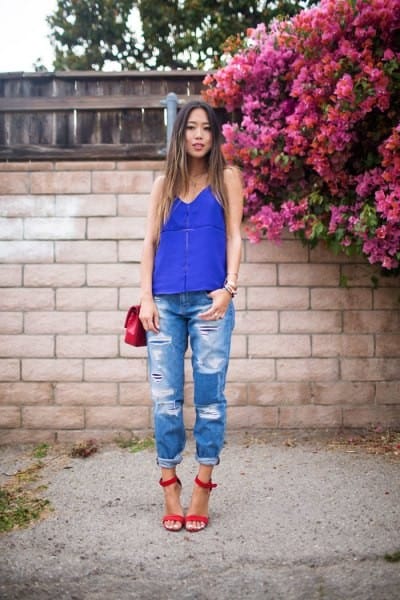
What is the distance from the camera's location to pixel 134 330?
266 centimetres

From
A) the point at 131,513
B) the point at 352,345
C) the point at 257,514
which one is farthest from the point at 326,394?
the point at 131,513

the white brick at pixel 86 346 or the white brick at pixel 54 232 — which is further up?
the white brick at pixel 54 232

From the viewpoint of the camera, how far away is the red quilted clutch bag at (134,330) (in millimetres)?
2660

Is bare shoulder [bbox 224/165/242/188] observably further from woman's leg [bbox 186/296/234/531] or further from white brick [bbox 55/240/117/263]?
white brick [bbox 55/240/117/263]

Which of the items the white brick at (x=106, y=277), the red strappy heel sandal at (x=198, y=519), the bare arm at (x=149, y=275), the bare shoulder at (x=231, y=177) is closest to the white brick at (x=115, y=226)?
the white brick at (x=106, y=277)

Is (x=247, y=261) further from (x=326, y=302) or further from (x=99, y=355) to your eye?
(x=99, y=355)

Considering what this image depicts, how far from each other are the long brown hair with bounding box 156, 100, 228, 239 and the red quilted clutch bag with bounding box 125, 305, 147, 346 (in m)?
0.39

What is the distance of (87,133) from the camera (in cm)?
407

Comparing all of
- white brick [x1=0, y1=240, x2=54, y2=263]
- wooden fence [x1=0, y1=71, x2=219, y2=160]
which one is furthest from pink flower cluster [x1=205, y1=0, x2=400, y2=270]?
white brick [x1=0, y1=240, x2=54, y2=263]

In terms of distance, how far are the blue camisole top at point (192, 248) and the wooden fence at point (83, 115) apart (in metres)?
1.53

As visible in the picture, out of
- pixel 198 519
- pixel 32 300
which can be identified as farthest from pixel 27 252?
pixel 198 519

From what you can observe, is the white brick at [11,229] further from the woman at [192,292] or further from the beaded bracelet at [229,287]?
the beaded bracelet at [229,287]

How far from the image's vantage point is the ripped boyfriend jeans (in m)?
2.57

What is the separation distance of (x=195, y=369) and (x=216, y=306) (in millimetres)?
312
